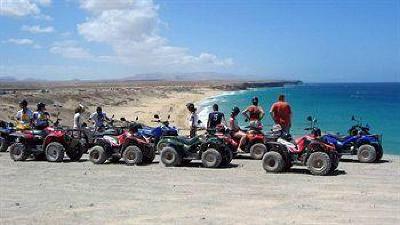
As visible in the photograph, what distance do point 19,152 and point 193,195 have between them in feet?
22.0

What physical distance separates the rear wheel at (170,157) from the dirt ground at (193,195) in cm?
23

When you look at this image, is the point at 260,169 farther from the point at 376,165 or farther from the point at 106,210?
the point at 106,210

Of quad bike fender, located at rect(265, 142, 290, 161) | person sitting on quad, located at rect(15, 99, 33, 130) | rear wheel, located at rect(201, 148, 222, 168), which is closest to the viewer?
quad bike fender, located at rect(265, 142, 290, 161)

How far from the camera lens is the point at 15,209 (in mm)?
9227

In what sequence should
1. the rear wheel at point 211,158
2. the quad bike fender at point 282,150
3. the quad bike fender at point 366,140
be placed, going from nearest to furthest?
the quad bike fender at point 282,150 → the rear wheel at point 211,158 → the quad bike fender at point 366,140

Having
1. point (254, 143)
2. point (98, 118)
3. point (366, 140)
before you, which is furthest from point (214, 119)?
point (366, 140)

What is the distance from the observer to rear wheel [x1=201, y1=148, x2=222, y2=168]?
13750 mm

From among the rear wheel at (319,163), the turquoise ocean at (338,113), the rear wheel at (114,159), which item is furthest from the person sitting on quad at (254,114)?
the turquoise ocean at (338,113)

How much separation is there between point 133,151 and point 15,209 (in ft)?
17.6

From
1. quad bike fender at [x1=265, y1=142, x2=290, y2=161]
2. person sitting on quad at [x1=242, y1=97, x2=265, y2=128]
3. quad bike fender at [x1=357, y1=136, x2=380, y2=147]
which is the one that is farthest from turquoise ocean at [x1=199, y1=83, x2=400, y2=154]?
quad bike fender at [x1=265, y1=142, x2=290, y2=161]

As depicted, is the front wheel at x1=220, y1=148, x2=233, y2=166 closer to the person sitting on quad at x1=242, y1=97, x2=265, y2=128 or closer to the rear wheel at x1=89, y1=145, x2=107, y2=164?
the person sitting on quad at x1=242, y1=97, x2=265, y2=128

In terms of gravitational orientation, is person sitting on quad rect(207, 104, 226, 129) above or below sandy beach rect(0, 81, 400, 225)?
above

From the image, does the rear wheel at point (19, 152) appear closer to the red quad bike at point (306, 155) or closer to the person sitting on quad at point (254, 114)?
the person sitting on quad at point (254, 114)

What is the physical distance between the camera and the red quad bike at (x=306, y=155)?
12625 mm
